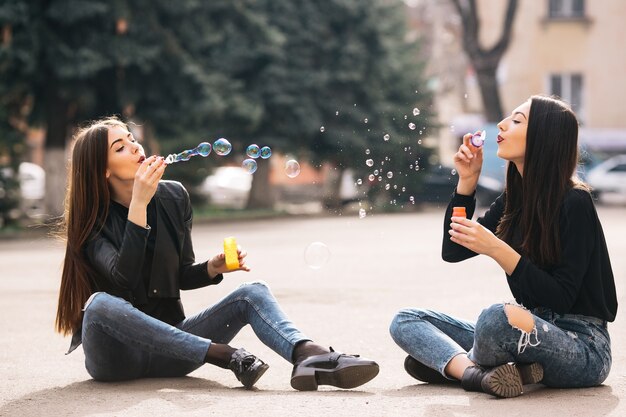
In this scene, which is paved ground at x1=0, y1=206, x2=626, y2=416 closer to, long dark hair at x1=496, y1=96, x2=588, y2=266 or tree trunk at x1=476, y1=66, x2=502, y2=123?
long dark hair at x1=496, y1=96, x2=588, y2=266

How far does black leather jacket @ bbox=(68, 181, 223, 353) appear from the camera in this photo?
549 centimetres

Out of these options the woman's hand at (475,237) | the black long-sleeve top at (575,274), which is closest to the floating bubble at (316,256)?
the black long-sleeve top at (575,274)

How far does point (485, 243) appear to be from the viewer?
501 centimetres

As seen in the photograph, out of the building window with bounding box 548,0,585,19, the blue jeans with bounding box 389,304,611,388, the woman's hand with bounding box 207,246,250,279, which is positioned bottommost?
the blue jeans with bounding box 389,304,611,388

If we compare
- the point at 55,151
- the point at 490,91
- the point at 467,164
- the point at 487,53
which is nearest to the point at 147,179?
the point at 467,164

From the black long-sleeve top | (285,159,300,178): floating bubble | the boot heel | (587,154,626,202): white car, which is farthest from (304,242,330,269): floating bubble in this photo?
(587,154,626,202): white car

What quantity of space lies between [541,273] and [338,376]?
1.00 metres

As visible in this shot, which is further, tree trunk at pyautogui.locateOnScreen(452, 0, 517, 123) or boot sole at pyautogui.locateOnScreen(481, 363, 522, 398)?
tree trunk at pyautogui.locateOnScreen(452, 0, 517, 123)

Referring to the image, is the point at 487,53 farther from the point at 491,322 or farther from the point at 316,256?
the point at 491,322

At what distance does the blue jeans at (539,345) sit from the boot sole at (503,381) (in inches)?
1.8

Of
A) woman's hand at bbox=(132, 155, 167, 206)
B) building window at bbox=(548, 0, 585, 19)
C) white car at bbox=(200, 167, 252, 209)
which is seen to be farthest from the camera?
building window at bbox=(548, 0, 585, 19)

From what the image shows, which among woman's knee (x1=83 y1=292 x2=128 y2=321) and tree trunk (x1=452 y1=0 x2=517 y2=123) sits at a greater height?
tree trunk (x1=452 y1=0 x2=517 y2=123)

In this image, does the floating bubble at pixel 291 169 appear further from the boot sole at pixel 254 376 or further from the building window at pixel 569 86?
the building window at pixel 569 86

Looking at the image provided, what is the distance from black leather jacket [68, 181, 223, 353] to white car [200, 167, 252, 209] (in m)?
30.8
